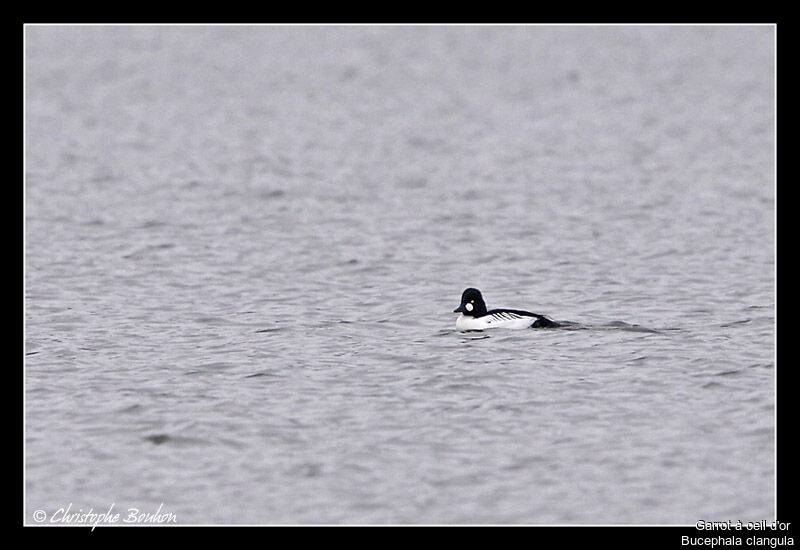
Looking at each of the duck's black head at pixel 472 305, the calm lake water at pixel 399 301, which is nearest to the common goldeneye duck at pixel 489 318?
the duck's black head at pixel 472 305

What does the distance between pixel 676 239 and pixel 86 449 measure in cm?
1326

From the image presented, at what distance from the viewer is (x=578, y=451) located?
11508 millimetres

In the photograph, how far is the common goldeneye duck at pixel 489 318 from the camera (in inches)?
641

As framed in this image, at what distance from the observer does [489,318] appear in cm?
1641

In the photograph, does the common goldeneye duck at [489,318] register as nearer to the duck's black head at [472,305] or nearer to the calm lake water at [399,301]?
the duck's black head at [472,305]

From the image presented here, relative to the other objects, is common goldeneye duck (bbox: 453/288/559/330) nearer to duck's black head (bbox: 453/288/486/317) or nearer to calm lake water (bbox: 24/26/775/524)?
duck's black head (bbox: 453/288/486/317)

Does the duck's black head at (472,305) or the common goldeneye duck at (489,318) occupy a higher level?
the duck's black head at (472,305)

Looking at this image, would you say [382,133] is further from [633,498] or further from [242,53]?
[633,498]

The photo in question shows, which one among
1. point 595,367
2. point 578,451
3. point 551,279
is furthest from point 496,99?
point 578,451

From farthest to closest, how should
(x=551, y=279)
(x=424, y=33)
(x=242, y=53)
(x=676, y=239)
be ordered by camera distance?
1. (x=424, y=33)
2. (x=242, y=53)
3. (x=676, y=239)
4. (x=551, y=279)

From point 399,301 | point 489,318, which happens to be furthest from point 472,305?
point 399,301

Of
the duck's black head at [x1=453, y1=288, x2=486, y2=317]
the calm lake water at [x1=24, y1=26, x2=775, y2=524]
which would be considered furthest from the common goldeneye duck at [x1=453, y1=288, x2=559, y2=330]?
the calm lake water at [x1=24, y1=26, x2=775, y2=524]

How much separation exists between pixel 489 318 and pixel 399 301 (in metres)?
2.20

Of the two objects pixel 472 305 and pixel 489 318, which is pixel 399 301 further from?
pixel 489 318
